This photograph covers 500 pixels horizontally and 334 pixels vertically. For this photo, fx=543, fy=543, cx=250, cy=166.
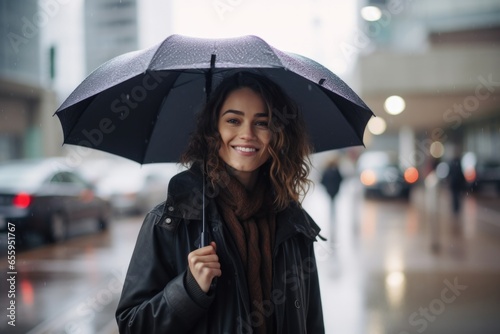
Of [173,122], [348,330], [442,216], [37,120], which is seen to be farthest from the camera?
[37,120]

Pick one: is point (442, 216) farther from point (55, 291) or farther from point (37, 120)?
point (37, 120)

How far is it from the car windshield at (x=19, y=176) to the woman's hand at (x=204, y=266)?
914 cm

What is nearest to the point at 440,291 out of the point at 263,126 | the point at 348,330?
the point at 348,330

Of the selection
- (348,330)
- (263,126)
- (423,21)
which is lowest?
(348,330)

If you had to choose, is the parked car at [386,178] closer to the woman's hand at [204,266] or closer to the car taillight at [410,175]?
the car taillight at [410,175]

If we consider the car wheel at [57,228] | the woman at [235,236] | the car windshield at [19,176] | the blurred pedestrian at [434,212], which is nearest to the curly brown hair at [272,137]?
the woman at [235,236]

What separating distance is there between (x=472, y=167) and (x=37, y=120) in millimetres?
20085

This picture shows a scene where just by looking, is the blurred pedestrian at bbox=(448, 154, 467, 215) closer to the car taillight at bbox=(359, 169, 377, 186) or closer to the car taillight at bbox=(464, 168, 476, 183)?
the car taillight at bbox=(359, 169, 377, 186)

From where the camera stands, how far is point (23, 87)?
23938 mm

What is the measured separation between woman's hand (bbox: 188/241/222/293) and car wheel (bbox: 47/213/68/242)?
958 cm

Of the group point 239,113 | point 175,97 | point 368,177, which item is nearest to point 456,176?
point 368,177

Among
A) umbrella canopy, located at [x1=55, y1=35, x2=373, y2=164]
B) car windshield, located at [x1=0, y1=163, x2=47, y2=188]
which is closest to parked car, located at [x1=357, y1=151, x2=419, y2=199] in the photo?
car windshield, located at [x1=0, y1=163, x2=47, y2=188]

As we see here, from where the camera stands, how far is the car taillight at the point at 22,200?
32.2 feet

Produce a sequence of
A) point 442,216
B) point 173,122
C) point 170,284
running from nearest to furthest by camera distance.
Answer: point 170,284, point 173,122, point 442,216
